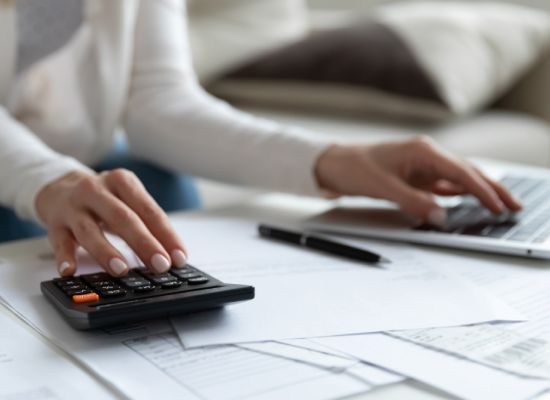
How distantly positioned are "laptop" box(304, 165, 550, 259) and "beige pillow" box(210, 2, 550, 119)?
0.79 metres

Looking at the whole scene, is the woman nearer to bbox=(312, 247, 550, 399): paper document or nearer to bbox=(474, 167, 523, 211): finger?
bbox=(474, 167, 523, 211): finger

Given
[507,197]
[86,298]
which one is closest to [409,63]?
[507,197]

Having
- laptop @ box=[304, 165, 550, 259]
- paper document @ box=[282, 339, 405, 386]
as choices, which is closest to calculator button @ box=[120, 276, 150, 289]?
paper document @ box=[282, 339, 405, 386]

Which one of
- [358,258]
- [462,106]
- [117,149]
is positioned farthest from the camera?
[462,106]

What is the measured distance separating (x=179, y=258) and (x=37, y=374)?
153 millimetres

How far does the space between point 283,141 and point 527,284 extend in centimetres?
32

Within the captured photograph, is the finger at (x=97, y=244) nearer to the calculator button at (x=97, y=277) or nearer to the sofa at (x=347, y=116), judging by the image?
the calculator button at (x=97, y=277)

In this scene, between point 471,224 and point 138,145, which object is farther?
point 138,145

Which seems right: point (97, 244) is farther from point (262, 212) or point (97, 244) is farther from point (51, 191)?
point (262, 212)

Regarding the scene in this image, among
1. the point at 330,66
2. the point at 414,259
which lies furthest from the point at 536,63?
the point at 414,259

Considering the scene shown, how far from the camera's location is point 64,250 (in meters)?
0.60

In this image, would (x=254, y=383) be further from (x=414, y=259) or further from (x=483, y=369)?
(x=414, y=259)

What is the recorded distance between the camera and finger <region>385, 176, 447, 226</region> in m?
0.74

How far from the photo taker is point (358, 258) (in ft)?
2.16
